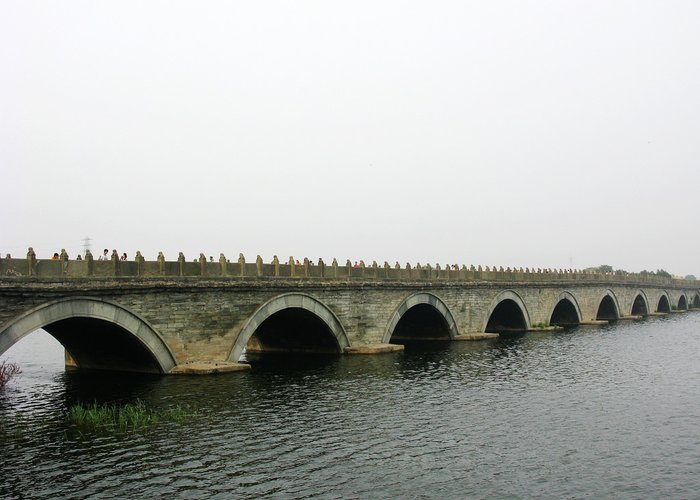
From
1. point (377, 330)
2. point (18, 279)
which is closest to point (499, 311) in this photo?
point (377, 330)

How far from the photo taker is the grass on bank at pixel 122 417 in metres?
22.5

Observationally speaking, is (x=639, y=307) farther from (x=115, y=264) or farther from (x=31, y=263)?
(x=31, y=263)

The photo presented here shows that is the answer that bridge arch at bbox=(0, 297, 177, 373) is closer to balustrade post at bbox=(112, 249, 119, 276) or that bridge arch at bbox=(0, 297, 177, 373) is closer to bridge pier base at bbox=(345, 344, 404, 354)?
balustrade post at bbox=(112, 249, 119, 276)

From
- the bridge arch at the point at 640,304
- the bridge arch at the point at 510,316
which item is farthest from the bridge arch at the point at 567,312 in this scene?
the bridge arch at the point at 640,304

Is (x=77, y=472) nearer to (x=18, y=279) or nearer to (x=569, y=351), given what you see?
(x=18, y=279)

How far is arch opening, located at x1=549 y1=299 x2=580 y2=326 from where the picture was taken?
7250 cm

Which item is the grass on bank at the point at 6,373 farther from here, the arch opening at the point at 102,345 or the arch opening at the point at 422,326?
the arch opening at the point at 422,326

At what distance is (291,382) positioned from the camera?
32188 millimetres

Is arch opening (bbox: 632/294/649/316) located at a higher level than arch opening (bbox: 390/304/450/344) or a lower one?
lower

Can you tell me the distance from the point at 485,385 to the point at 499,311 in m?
33.2

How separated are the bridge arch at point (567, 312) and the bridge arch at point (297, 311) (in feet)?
123

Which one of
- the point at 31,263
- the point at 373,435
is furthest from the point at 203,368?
the point at 373,435

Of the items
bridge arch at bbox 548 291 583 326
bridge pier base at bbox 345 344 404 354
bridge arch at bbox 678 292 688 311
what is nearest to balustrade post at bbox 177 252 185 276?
bridge pier base at bbox 345 344 404 354

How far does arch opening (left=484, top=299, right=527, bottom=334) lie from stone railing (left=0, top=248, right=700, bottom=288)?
2713mm
